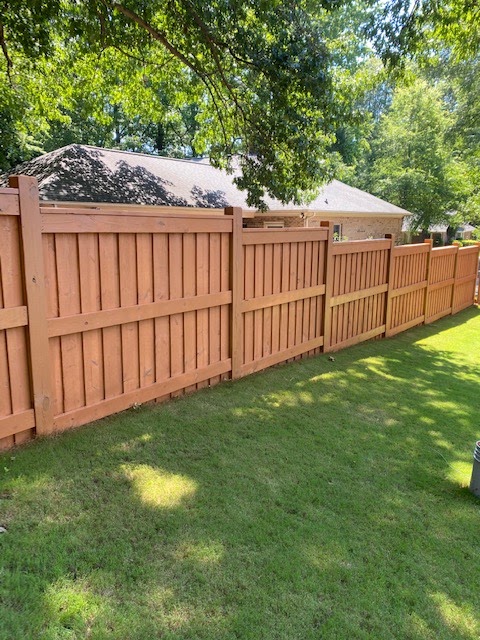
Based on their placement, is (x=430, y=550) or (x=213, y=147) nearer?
(x=430, y=550)

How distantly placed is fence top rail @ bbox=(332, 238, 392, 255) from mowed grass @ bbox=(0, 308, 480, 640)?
8.55 feet

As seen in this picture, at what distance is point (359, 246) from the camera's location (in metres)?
6.66

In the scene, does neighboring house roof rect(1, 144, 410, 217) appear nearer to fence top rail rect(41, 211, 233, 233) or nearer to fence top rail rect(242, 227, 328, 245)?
fence top rail rect(242, 227, 328, 245)

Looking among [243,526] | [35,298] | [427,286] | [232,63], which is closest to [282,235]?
[35,298]

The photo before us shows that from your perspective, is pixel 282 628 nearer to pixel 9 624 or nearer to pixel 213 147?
pixel 9 624

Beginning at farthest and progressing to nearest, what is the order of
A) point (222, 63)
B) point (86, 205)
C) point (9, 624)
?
point (86, 205), point (222, 63), point (9, 624)

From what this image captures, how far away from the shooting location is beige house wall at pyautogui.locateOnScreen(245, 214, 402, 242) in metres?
15.7

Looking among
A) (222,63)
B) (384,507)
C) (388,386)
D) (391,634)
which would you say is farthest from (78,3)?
(391,634)

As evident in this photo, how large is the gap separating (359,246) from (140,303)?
396 cm

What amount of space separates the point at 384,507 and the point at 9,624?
83.8 inches

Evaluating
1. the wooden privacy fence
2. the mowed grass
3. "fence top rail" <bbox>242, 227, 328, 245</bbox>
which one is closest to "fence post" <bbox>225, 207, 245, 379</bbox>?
the wooden privacy fence

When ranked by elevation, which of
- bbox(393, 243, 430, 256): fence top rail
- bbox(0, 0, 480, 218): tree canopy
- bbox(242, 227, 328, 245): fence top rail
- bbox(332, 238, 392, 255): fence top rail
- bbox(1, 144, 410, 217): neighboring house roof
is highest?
bbox(0, 0, 480, 218): tree canopy

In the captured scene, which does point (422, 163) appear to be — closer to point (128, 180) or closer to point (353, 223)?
point (353, 223)

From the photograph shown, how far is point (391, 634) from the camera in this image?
1921 millimetres
